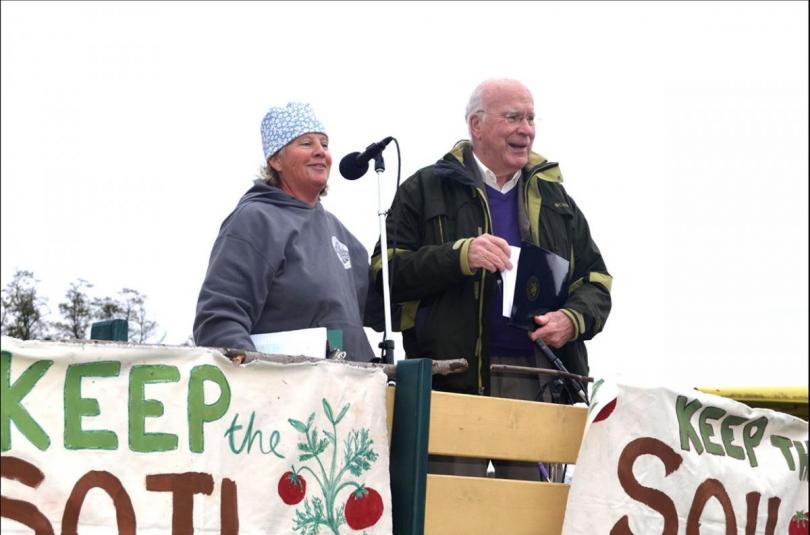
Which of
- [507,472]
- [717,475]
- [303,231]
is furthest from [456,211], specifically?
[717,475]

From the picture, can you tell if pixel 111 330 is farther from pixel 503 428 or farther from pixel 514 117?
pixel 514 117

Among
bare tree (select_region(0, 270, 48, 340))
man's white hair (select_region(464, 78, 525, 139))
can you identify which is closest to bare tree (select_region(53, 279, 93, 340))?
bare tree (select_region(0, 270, 48, 340))

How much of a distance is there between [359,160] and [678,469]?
1577mm

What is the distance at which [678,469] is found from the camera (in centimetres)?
381

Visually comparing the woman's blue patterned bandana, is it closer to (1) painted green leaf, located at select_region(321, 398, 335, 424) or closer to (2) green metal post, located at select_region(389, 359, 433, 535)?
(2) green metal post, located at select_region(389, 359, 433, 535)

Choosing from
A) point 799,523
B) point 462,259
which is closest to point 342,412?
point 462,259

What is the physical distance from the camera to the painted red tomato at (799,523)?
4.28 meters

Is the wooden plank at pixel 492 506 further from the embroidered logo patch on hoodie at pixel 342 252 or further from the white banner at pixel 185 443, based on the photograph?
the embroidered logo patch on hoodie at pixel 342 252

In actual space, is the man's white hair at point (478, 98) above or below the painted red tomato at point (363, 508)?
above

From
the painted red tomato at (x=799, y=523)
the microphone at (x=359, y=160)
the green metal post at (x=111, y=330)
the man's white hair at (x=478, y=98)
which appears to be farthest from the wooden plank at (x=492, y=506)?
the man's white hair at (x=478, y=98)

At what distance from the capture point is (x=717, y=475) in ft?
13.0

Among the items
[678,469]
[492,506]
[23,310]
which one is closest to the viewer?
[492,506]

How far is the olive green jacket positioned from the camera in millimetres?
4195

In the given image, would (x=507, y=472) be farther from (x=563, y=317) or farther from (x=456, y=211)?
(x=456, y=211)
